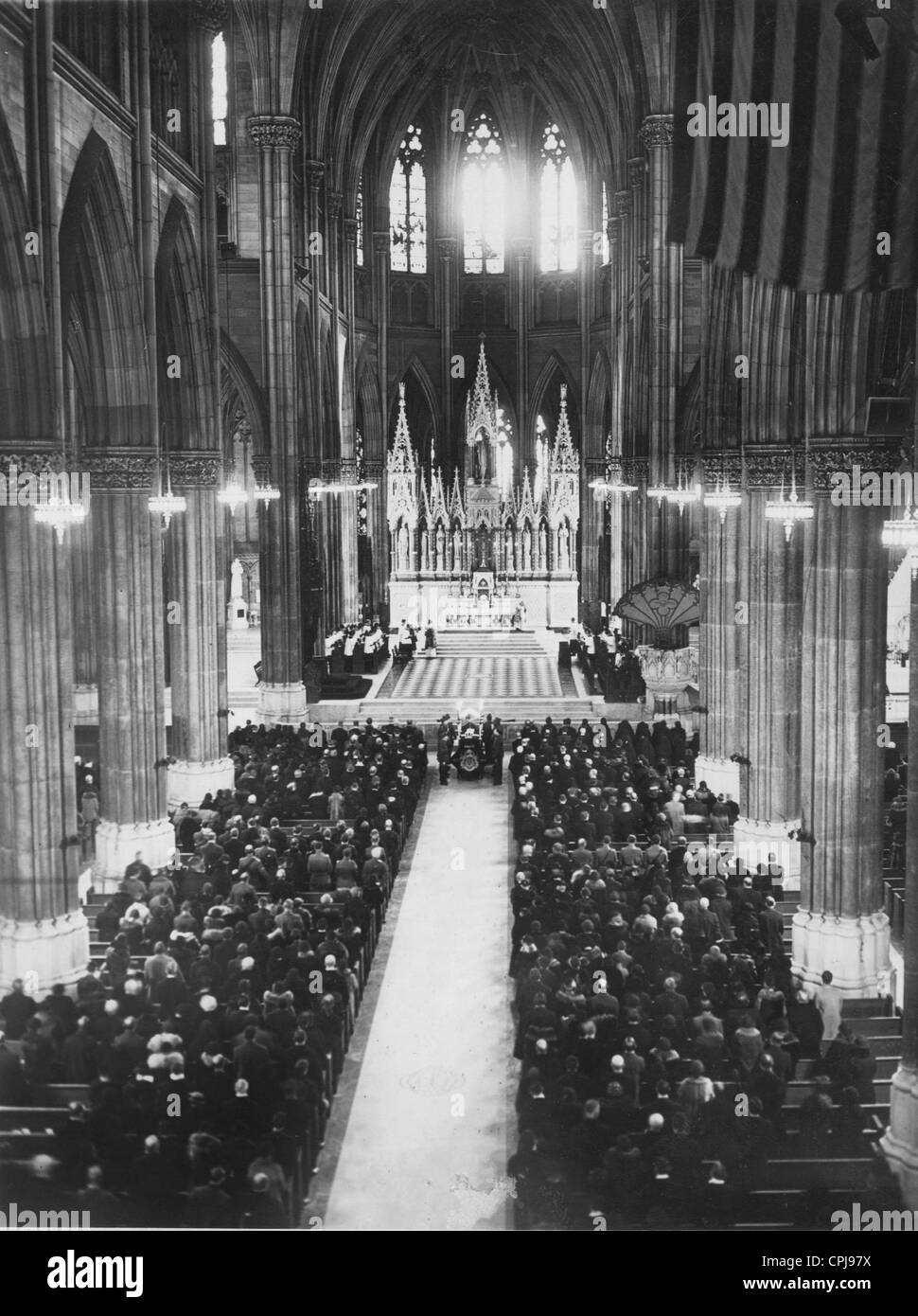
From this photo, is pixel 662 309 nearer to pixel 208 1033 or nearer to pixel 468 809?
pixel 468 809

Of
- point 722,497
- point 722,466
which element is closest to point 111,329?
point 722,497

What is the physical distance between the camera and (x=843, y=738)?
19.3 m

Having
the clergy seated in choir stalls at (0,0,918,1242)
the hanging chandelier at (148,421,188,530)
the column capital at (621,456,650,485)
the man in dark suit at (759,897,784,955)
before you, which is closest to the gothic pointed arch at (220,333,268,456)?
the clergy seated in choir stalls at (0,0,918,1242)

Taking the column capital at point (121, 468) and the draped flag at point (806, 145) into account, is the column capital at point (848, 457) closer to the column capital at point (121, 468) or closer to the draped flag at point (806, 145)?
the draped flag at point (806, 145)

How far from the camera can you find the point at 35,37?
1895 cm

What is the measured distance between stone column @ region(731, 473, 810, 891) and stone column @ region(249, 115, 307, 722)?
17.9m

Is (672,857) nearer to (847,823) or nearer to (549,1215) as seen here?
(847,823)

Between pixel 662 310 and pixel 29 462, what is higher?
pixel 662 310

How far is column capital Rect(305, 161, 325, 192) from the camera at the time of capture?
46.9 meters

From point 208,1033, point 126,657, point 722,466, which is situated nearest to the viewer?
point 208,1033

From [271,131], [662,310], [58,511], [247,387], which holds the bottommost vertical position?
[58,511]

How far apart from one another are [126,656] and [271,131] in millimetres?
19556

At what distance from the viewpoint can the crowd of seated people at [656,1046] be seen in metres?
13.3

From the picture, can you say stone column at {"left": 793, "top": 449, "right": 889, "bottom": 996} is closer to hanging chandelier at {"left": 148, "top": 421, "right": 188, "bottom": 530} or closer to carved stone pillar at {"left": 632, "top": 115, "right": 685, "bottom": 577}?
hanging chandelier at {"left": 148, "top": 421, "right": 188, "bottom": 530}
